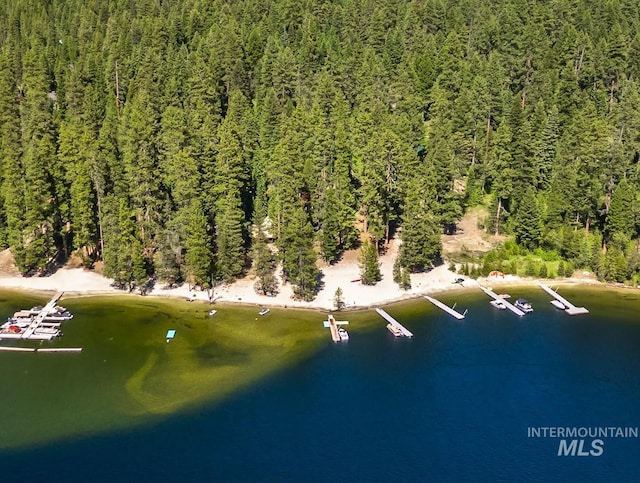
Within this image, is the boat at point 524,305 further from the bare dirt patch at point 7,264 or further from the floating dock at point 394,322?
the bare dirt patch at point 7,264

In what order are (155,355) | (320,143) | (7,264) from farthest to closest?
(320,143) < (7,264) < (155,355)

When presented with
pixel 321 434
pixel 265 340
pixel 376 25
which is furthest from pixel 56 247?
pixel 376 25

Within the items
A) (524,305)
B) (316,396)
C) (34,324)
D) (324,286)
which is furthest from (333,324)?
(34,324)

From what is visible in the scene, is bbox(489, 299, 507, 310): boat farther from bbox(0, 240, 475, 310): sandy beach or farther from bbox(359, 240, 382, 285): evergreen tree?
bbox(359, 240, 382, 285): evergreen tree

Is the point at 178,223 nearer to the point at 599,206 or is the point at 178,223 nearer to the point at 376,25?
the point at 599,206

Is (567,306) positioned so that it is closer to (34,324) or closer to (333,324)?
(333,324)

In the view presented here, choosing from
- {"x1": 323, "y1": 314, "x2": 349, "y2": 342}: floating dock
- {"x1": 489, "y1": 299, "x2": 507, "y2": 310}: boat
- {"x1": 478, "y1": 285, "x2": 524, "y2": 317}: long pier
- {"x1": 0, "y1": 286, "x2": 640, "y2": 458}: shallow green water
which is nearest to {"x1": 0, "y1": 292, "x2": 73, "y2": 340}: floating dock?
{"x1": 0, "y1": 286, "x2": 640, "y2": 458}: shallow green water

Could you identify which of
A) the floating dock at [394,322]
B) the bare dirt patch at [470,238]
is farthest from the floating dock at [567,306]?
the floating dock at [394,322]
